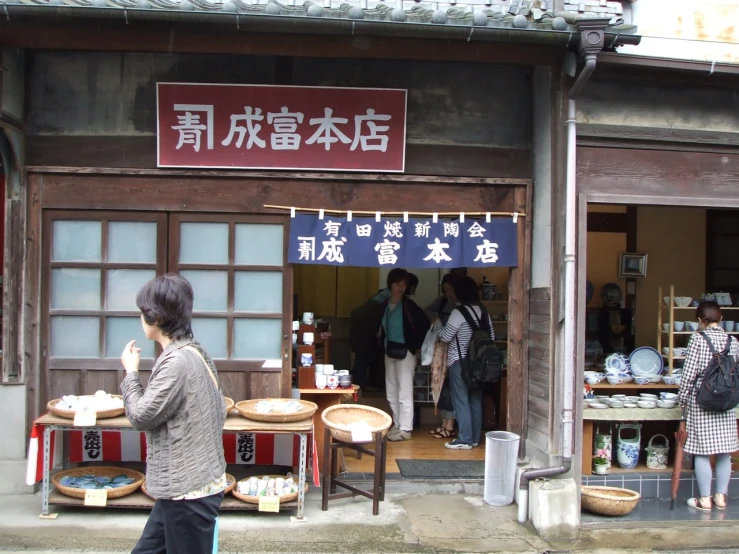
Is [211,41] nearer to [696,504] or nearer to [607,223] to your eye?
[696,504]

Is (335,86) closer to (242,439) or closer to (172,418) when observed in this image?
(242,439)

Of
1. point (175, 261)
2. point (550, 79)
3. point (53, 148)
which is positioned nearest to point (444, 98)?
point (550, 79)

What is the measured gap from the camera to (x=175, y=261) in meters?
7.24

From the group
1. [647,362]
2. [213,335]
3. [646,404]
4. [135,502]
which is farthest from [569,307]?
[135,502]

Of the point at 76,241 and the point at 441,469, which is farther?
the point at 441,469

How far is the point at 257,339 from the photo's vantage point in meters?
7.36

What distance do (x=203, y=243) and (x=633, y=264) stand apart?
6.71 metres

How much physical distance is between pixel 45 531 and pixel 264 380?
2475 millimetres

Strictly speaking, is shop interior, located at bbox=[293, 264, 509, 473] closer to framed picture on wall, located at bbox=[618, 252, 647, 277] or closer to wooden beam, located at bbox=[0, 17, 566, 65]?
framed picture on wall, located at bbox=[618, 252, 647, 277]

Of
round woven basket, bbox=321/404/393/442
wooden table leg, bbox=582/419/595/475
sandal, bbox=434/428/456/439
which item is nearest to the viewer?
round woven basket, bbox=321/404/393/442

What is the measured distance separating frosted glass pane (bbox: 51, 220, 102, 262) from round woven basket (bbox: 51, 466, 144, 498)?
2177 mm

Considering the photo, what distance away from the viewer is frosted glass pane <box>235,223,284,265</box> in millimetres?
7328

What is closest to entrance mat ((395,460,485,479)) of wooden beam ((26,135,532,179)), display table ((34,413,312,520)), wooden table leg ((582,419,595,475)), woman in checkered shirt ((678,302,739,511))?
wooden table leg ((582,419,595,475))

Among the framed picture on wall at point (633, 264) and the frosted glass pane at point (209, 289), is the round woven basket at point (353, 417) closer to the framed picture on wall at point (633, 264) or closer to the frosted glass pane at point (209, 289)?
the frosted glass pane at point (209, 289)
